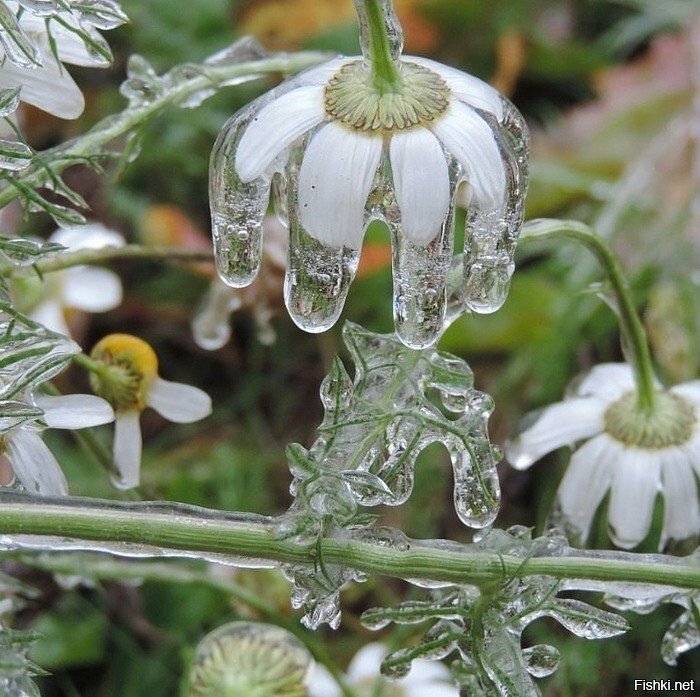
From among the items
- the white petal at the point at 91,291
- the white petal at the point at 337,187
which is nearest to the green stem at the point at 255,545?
the white petal at the point at 337,187

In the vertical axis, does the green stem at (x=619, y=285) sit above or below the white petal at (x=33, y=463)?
above

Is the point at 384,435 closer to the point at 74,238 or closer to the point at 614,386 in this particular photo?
the point at 614,386

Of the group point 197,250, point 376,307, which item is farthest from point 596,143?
point 197,250

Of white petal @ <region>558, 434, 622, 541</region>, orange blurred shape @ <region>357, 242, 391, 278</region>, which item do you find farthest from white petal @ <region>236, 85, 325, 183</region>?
orange blurred shape @ <region>357, 242, 391, 278</region>

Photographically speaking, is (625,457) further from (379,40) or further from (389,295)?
(389,295)

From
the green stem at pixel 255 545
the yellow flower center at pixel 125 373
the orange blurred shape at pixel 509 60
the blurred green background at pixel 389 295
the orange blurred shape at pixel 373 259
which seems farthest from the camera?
the orange blurred shape at pixel 509 60

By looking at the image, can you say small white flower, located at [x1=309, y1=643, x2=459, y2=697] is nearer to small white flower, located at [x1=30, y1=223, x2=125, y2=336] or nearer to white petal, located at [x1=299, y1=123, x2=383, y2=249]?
small white flower, located at [x1=30, y1=223, x2=125, y2=336]

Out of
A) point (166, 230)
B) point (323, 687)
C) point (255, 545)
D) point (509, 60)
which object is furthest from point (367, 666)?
point (509, 60)

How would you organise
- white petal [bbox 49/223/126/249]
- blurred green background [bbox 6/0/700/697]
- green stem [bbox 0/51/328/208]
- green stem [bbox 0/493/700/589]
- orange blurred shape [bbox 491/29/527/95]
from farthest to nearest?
orange blurred shape [bbox 491/29/527/95], blurred green background [bbox 6/0/700/697], white petal [bbox 49/223/126/249], green stem [bbox 0/51/328/208], green stem [bbox 0/493/700/589]

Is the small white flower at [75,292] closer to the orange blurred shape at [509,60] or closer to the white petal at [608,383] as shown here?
the white petal at [608,383]
